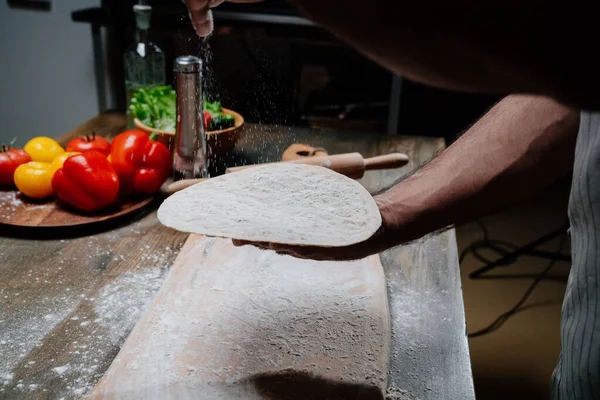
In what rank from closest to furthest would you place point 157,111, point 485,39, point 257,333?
point 485,39 → point 257,333 → point 157,111

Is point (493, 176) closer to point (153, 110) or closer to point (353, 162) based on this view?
point (353, 162)

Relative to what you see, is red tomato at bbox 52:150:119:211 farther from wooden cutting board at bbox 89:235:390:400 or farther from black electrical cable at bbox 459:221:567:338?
black electrical cable at bbox 459:221:567:338

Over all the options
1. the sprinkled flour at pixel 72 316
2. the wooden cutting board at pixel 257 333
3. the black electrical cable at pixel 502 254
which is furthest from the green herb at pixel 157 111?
the black electrical cable at pixel 502 254

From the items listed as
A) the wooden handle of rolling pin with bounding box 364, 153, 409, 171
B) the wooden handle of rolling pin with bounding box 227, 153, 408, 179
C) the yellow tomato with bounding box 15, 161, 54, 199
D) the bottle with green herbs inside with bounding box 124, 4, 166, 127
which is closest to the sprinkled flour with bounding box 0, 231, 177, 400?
the yellow tomato with bounding box 15, 161, 54, 199

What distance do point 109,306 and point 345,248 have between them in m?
0.46

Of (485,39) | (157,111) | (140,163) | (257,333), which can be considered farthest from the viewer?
(157,111)

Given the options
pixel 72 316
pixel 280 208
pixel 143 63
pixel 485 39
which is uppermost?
pixel 485 39

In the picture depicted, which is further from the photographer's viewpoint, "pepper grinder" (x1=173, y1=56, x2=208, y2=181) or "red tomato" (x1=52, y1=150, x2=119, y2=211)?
"pepper grinder" (x1=173, y1=56, x2=208, y2=181)

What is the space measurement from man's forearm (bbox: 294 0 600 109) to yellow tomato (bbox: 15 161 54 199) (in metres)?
1.14

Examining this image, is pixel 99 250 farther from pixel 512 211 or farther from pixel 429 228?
pixel 512 211

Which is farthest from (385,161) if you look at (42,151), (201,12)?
(42,151)

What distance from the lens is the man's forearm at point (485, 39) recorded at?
0.51 meters

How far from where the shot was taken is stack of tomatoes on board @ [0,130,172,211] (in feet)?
4.66

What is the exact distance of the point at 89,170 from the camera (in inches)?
55.3
